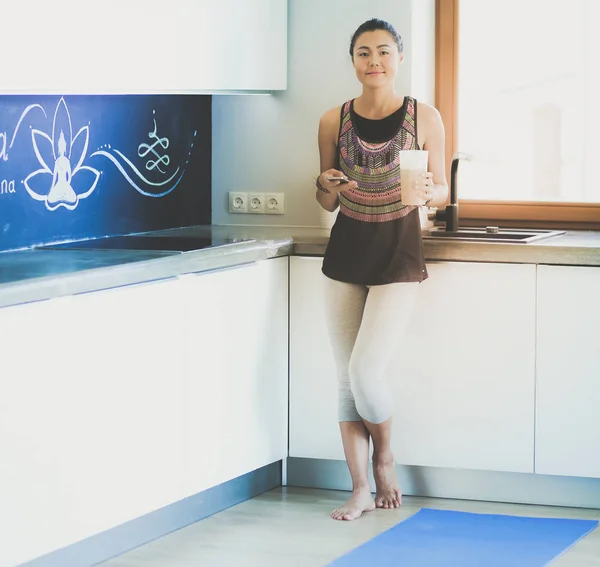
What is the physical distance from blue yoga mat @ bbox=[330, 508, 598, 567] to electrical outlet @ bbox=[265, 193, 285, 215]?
1.24 metres

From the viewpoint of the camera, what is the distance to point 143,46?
3.36 metres

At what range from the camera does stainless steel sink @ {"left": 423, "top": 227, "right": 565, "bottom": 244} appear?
12.3 ft

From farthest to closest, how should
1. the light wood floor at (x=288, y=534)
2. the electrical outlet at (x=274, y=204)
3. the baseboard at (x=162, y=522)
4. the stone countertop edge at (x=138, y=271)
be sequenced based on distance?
the electrical outlet at (x=274, y=204)
the light wood floor at (x=288, y=534)
the baseboard at (x=162, y=522)
the stone countertop edge at (x=138, y=271)

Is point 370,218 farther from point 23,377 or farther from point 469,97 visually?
point 23,377

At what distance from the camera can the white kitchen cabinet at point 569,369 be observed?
3562 millimetres

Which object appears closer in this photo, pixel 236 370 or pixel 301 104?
pixel 236 370

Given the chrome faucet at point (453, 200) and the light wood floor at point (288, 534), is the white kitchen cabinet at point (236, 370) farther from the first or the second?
the chrome faucet at point (453, 200)

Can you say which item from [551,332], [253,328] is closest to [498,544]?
[551,332]

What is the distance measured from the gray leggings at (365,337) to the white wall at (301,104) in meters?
0.70

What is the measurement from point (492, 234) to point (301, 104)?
0.83 meters

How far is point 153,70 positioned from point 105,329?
84cm

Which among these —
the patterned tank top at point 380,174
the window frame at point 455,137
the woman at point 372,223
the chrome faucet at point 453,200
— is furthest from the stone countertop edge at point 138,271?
the window frame at point 455,137

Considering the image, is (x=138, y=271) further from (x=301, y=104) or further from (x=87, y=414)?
(x=301, y=104)

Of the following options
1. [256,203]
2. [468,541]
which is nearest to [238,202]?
[256,203]
